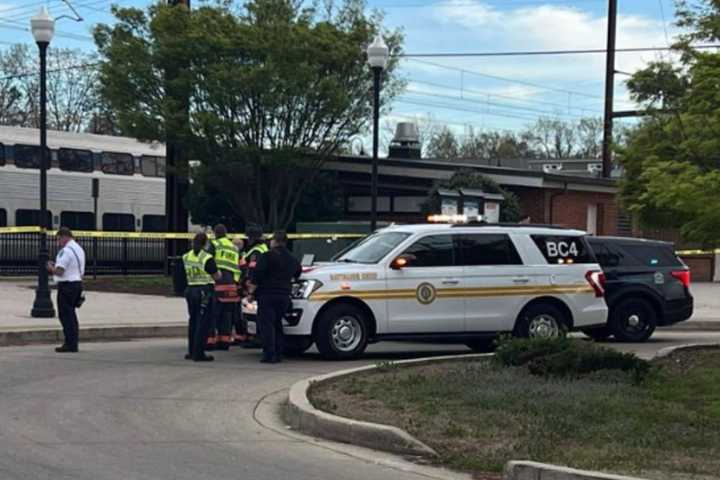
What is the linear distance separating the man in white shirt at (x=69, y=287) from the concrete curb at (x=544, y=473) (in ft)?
29.2

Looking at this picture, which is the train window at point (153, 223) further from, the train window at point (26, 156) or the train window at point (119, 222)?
the train window at point (26, 156)

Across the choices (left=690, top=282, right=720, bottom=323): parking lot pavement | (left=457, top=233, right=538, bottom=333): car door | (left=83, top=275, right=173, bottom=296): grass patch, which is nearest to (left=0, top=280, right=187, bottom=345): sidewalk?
(left=83, top=275, right=173, bottom=296): grass patch

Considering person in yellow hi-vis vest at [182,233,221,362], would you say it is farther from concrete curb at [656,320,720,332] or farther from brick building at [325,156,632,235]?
brick building at [325,156,632,235]

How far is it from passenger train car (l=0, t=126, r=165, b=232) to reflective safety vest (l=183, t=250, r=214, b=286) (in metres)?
21.1

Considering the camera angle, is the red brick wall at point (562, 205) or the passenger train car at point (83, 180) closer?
the red brick wall at point (562, 205)

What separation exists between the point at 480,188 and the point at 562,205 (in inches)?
172

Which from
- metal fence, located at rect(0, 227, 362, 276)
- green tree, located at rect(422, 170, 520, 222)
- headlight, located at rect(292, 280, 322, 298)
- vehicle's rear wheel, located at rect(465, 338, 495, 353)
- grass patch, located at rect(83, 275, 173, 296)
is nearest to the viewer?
headlight, located at rect(292, 280, 322, 298)

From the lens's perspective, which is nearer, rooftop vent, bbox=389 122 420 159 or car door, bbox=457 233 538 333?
car door, bbox=457 233 538 333

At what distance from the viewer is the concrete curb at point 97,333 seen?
53.0 feet

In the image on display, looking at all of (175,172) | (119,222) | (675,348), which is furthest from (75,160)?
(675,348)

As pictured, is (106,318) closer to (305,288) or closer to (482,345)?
(305,288)

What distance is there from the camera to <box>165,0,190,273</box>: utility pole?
28609 millimetres

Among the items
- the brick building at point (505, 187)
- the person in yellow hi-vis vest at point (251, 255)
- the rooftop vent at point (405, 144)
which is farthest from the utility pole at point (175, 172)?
the person in yellow hi-vis vest at point (251, 255)

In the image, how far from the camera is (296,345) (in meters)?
15.0
